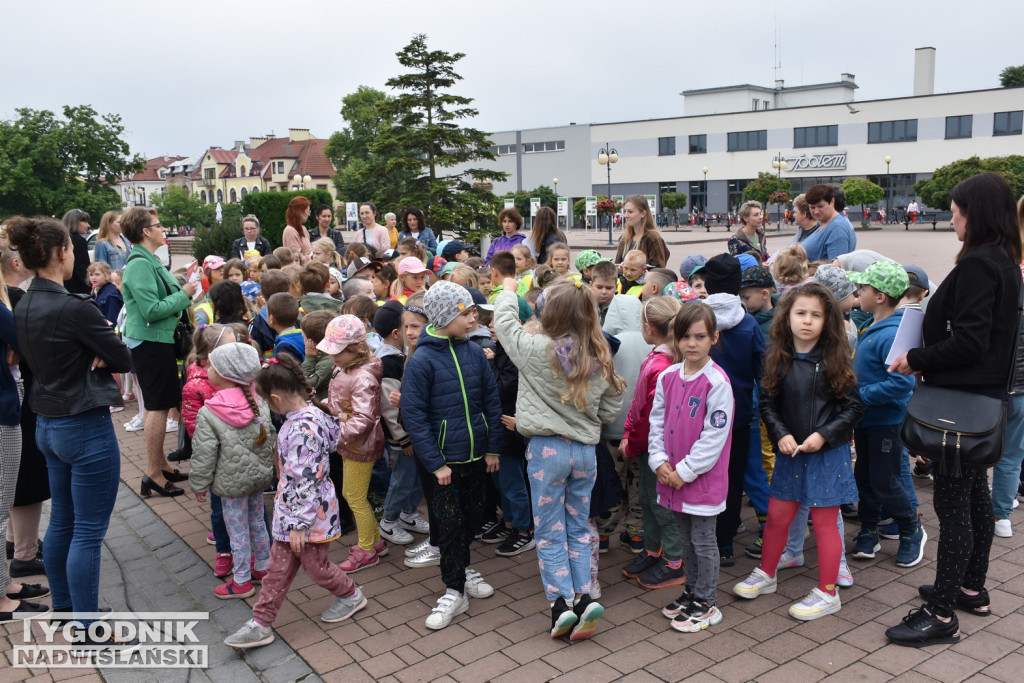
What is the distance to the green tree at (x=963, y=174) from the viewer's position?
4138 cm

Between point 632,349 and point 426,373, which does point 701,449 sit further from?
point 426,373

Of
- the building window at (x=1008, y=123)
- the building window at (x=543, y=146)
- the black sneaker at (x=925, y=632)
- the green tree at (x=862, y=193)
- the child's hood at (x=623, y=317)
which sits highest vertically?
the building window at (x=543, y=146)

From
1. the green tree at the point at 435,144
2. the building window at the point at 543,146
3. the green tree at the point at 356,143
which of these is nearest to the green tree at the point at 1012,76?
the building window at the point at 543,146

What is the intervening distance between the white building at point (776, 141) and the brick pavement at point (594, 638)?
4656 centimetres

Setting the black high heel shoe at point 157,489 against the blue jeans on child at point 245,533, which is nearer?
the blue jeans on child at point 245,533

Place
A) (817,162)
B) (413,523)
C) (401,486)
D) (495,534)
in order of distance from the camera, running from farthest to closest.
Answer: (817,162) < (413,523) < (495,534) < (401,486)

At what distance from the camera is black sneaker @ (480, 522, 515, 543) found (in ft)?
17.2

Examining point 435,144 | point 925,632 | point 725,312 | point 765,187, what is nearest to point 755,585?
point 925,632

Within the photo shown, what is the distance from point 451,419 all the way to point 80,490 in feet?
6.46

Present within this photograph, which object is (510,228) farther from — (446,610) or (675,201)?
(675,201)

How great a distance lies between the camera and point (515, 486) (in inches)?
196

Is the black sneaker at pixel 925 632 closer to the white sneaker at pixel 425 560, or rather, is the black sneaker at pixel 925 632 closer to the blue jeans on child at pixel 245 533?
the white sneaker at pixel 425 560

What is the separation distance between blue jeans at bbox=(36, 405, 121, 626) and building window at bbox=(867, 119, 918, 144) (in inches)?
2480

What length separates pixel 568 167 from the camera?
234 feet
